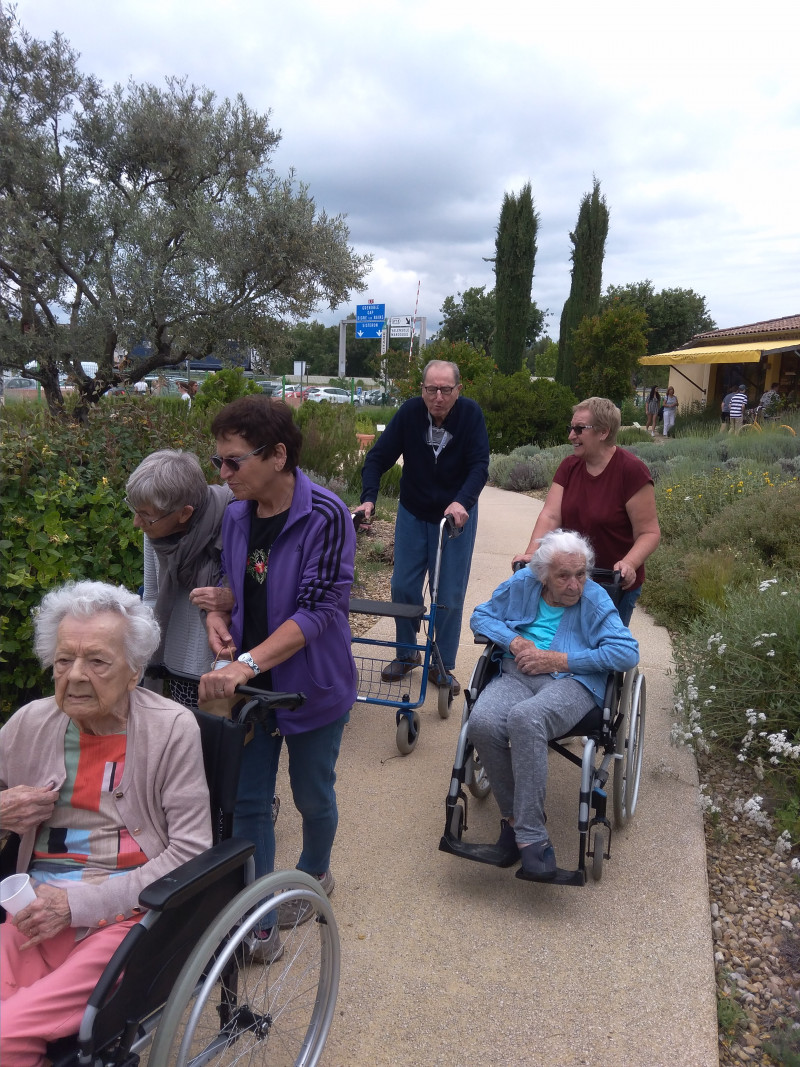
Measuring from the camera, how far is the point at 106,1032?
62.4 inches

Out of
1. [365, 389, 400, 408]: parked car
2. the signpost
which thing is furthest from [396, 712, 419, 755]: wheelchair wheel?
the signpost

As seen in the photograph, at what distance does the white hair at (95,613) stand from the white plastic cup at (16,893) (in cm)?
51

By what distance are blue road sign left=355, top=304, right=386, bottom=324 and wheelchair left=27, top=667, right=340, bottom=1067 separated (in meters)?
28.3

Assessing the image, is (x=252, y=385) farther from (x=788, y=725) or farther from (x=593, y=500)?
(x=788, y=725)

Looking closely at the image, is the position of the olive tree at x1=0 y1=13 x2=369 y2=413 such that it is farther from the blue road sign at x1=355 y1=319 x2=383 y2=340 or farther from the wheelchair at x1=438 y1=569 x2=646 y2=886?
the blue road sign at x1=355 y1=319 x2=383 y2=340

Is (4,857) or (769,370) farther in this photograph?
Answer: (769,370)

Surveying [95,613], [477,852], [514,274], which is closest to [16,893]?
[95,613]

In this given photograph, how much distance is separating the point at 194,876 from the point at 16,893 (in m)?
0.37

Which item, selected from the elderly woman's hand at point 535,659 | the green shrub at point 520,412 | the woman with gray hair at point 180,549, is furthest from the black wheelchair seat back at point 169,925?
the green shrub at point 520,412

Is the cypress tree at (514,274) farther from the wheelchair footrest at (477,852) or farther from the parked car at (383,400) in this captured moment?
the wheelchair footrest at (477,852)

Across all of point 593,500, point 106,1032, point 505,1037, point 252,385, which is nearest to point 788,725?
point 593,500

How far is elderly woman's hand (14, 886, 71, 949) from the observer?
1.70 metres

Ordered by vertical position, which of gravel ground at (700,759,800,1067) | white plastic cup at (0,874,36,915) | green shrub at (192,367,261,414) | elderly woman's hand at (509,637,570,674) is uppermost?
green shrub at (192,367,261,414)

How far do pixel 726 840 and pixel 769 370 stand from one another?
23341 mm
